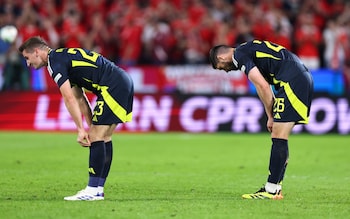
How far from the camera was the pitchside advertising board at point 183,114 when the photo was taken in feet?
68.0

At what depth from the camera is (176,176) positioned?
41.5ft

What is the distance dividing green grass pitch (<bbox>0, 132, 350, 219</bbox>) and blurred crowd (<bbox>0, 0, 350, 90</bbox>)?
4.16 meters

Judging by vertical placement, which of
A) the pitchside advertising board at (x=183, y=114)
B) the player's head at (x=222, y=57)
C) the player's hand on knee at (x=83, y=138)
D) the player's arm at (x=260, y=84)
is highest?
the player's head at (x=222, y=57)

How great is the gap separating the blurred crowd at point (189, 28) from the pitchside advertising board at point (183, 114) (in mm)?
2868

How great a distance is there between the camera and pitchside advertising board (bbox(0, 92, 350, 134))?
20.7m

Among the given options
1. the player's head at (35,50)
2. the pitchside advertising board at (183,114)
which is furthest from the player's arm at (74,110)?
the pitchside advertising board at (183,114)

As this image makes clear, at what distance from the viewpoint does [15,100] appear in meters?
21.9

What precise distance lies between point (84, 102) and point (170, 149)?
7.23 meters

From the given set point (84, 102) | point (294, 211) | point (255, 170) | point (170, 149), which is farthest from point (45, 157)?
point (294, 211)

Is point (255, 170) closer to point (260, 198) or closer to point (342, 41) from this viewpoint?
point (260, 198)

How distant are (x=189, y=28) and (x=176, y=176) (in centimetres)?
1252

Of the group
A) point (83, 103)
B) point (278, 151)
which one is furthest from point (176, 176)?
point (278, 151)

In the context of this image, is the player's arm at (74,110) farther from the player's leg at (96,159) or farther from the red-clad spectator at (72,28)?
the red-clad spectator at (72,28)

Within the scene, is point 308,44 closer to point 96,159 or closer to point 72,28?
point 72,28
